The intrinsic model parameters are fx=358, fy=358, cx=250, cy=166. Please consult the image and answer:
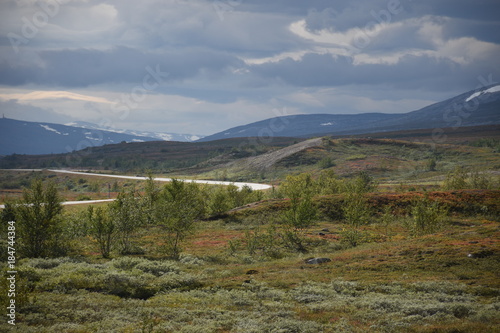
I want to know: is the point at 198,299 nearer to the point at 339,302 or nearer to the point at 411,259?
the point at 339,302

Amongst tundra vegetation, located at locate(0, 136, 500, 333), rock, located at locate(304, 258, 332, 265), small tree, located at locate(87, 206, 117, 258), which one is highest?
small tree, located at locate(87, 206, 117, 258)

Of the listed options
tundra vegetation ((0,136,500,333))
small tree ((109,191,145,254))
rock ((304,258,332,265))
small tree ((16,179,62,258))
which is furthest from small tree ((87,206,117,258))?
rock ((304,258,332,265))

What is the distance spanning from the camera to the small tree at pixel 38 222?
38375 mm

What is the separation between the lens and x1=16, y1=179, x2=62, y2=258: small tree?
126 feet

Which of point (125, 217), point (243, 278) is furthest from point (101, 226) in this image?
point (243, 278)

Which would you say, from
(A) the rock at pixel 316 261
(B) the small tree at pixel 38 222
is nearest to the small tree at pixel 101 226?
(B) the small tree at pixel 38 222

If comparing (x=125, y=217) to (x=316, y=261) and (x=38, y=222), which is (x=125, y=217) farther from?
(x=316, y=261)

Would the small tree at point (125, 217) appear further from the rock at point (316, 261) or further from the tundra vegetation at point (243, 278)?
the rock at point (316, 261)

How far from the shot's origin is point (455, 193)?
7288 centimetres

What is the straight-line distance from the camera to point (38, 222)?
38844 mm

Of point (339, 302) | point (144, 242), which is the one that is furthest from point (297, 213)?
point (339, 302)

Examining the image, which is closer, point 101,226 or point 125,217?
point 101,226

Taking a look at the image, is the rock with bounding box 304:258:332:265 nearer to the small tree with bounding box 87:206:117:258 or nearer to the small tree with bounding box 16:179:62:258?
the small tree with bounding box 87:206:117:258

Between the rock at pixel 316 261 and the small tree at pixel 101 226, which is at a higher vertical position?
the small tree at pixel 101 226
